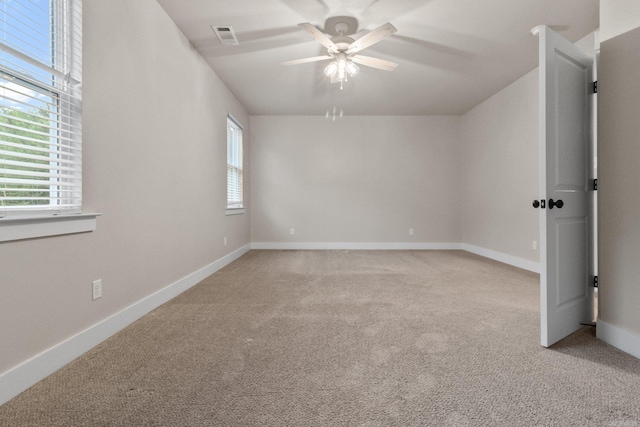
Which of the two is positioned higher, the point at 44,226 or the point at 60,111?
the point at 60,111

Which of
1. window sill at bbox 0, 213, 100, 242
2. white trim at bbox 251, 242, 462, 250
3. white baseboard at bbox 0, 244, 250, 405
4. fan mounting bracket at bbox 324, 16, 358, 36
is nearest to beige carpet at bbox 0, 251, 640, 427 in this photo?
white baseboard at bbox 0, 244, 250, 405

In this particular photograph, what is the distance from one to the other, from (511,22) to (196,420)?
3.94 m

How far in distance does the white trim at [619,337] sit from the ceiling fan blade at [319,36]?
293 cm

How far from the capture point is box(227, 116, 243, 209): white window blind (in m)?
5.03

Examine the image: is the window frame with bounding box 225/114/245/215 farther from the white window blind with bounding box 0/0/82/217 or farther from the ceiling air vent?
the white window blind with bounding box 0/0/82/217

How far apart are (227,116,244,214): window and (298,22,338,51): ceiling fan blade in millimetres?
2347

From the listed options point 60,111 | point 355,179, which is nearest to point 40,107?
point 60,111

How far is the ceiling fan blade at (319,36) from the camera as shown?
2.64 m

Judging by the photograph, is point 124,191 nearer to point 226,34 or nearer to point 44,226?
point 44,226

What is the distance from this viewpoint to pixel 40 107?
162 centimetres

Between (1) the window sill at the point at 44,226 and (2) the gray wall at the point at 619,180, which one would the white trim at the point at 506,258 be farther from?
(1) the window sill at the point at 44,226

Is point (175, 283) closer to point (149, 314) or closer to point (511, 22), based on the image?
point (149, 314)

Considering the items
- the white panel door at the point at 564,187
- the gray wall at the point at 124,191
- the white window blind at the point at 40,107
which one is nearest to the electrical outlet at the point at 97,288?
the gray wall at the point at 124,191

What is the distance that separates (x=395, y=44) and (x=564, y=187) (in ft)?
7.66
